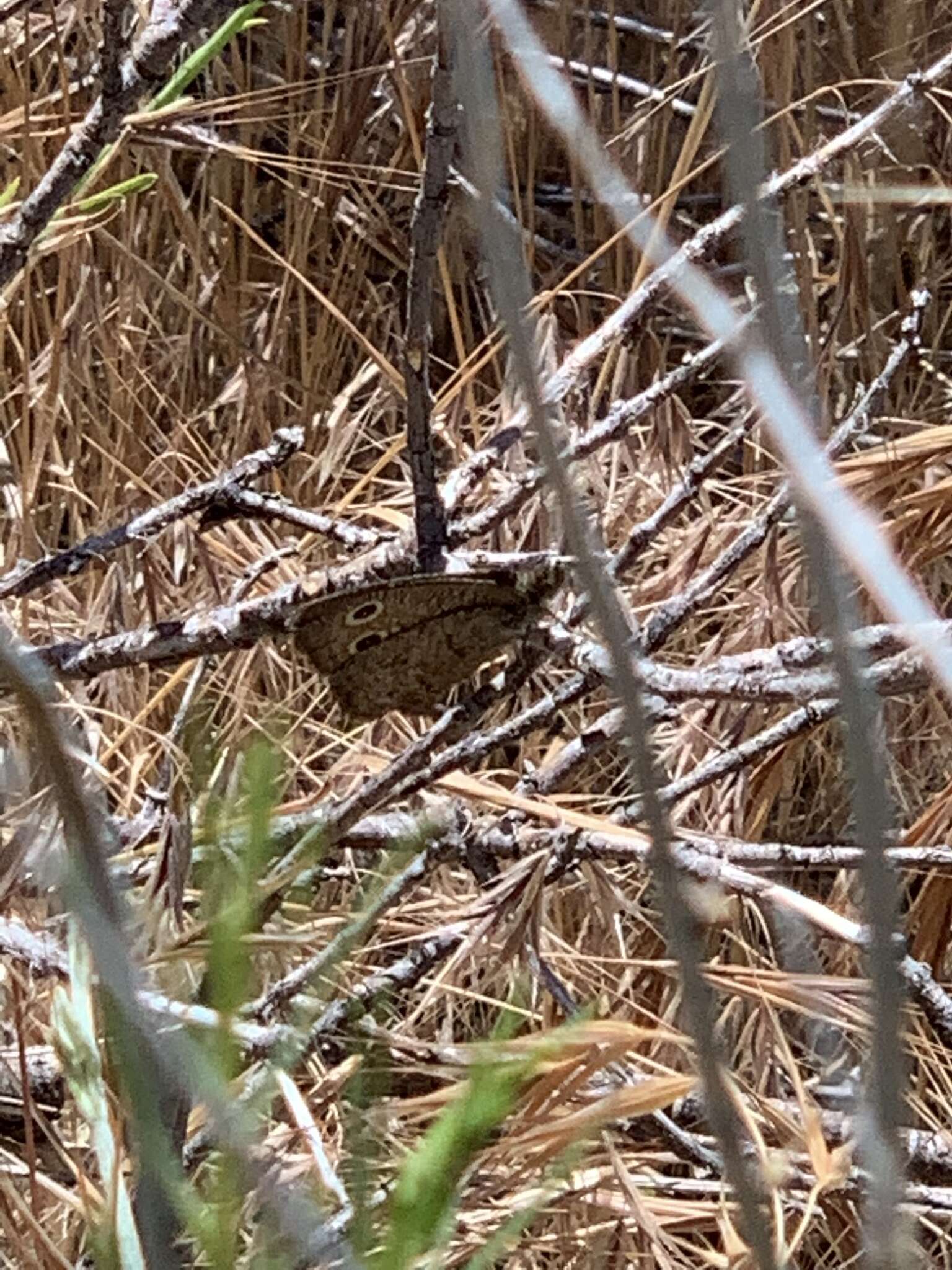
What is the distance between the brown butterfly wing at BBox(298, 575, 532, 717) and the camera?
0.40m

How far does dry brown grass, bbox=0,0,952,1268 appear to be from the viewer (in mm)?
532

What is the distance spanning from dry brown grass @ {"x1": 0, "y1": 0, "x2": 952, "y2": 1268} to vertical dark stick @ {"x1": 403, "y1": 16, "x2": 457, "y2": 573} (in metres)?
0.11

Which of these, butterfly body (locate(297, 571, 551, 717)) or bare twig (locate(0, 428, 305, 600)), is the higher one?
bare twig (locate(0, 428, 305, 600))

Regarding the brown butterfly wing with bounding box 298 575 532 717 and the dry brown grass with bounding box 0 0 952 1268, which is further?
the dry brown grass with bounding box 0 0 952 1268

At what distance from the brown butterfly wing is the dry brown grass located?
64mm

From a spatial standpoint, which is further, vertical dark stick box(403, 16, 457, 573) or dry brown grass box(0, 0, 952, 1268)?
dry brown grass box(0, 0, 952, 1268)

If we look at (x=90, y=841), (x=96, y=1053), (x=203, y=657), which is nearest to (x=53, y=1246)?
(x=96, y=1053)

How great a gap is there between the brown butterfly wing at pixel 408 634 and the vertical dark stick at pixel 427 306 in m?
0.01

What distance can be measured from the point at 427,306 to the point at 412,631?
10cm

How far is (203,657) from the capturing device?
493 millimetres

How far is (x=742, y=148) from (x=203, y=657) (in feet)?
1.25

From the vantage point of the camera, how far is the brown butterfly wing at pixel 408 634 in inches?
15.9

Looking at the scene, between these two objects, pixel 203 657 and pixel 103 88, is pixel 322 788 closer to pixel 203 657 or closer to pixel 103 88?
pixel 203 657

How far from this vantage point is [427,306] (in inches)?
14.8
